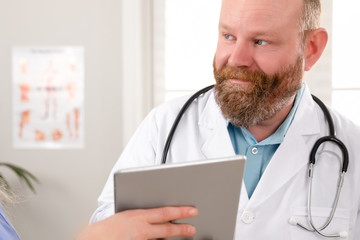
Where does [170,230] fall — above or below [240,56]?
below

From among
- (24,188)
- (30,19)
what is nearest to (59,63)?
(30,19)

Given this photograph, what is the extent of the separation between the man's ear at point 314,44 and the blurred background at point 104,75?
2.83 ft

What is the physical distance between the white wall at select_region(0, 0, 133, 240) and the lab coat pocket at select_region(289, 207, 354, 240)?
4.03 feet

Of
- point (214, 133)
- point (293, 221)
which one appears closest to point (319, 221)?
point (293, 221)

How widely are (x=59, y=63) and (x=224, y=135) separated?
1.24 meters

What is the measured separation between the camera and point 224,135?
1274 millimetres

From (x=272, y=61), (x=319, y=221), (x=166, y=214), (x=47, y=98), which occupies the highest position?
(x=272, y=61)

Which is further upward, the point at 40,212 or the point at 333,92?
the point at 333,92

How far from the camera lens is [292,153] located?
124cm

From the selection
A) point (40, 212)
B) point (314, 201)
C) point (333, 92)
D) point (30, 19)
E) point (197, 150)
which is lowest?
point (40, 212)

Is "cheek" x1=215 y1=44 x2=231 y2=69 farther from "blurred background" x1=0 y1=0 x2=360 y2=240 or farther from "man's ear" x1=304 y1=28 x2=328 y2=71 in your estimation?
"blurred background" x1=0 y1=0 x2=360 y2=240

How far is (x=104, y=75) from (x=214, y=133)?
107 centimetres

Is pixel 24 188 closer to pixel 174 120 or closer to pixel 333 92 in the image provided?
pixel 174 120

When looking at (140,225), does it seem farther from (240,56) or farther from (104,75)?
(104,75)
